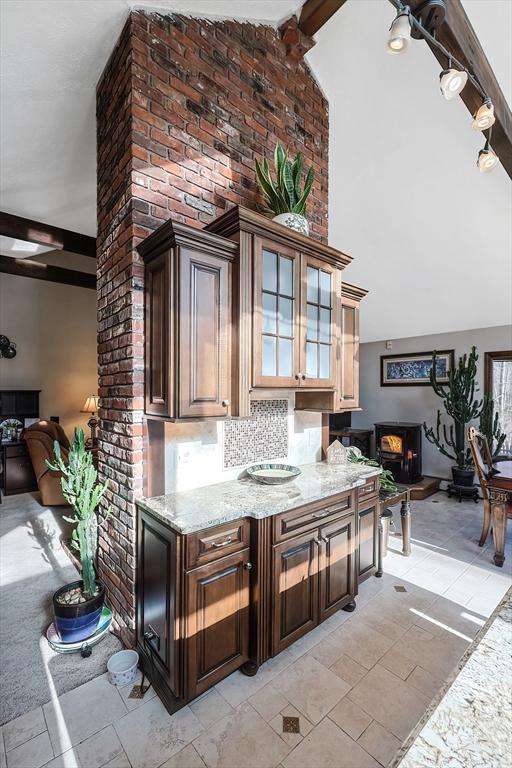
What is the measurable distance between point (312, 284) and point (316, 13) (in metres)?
2.03

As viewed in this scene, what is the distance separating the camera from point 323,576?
2.11 m

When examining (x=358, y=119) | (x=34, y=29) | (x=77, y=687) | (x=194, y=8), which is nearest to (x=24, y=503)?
(x=77, y=687)

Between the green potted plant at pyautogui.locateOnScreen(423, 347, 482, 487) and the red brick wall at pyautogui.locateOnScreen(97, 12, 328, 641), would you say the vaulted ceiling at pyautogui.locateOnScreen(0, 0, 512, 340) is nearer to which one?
the red brick wall at pyautogui.locateOnScreen(97, 12, 328, 641)

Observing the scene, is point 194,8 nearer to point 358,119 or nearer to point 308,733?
point 358,119

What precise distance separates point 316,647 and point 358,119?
4.07 m

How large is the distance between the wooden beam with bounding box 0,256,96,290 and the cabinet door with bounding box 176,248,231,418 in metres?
5.24

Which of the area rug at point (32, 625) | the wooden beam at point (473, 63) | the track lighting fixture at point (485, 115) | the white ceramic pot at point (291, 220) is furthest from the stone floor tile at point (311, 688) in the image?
the wooden beam at point (473, 63)

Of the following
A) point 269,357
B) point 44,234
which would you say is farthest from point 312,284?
point 44,234

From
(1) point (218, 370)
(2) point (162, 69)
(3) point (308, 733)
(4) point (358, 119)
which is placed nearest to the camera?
(3) point (308, 733)

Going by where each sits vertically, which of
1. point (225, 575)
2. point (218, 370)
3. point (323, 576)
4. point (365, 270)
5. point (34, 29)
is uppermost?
point (34, 29)

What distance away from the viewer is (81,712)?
1.64 meters

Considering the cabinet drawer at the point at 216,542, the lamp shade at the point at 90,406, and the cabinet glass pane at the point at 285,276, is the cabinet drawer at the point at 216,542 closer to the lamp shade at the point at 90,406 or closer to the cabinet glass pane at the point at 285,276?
the cabinet glass pane at the point at 285,276

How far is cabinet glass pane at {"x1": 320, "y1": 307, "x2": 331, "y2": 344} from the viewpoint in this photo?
2.35 metres

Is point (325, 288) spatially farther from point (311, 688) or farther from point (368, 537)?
point (311, 688)
